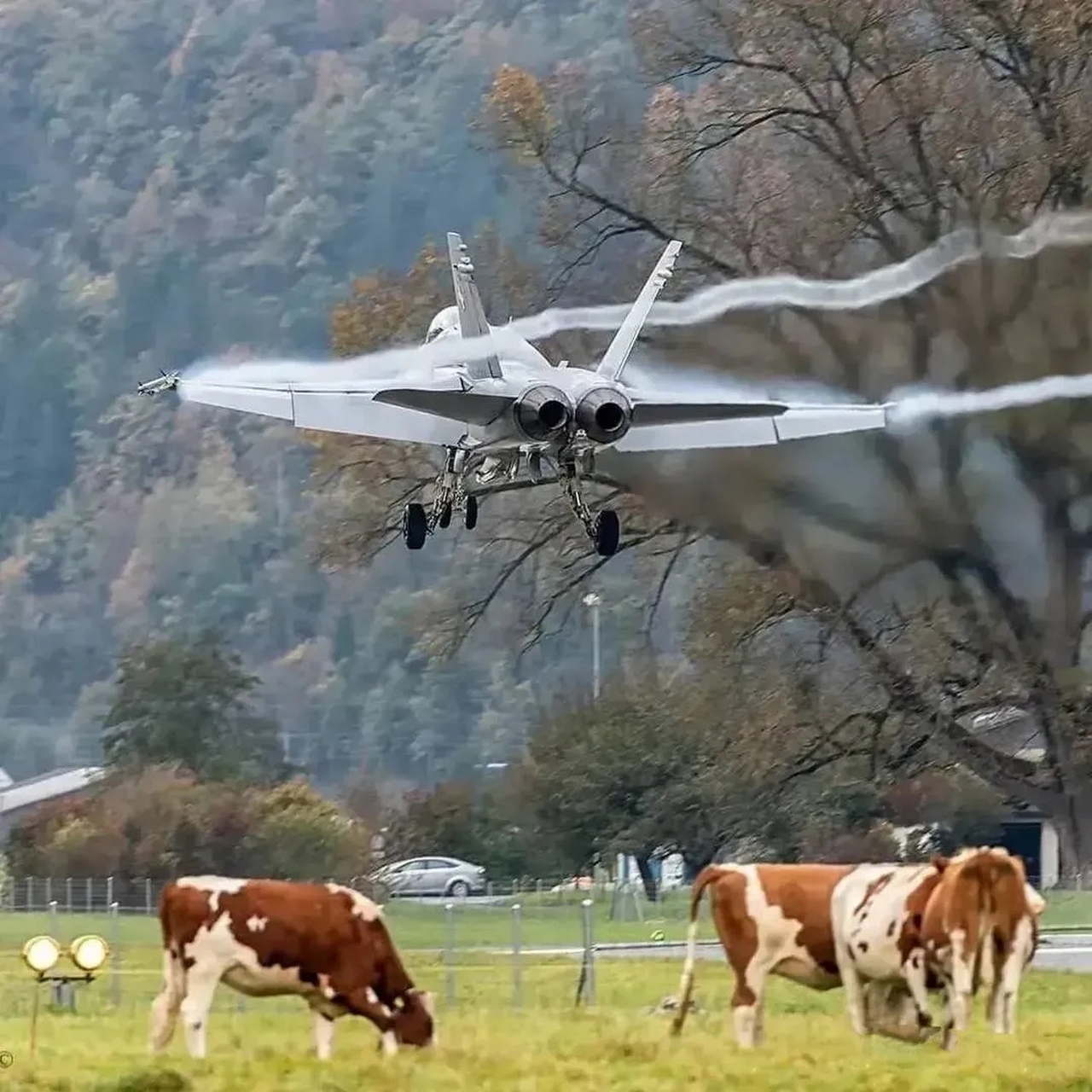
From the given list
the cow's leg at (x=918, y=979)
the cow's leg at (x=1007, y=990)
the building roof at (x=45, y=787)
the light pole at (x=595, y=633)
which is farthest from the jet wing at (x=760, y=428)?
the building roof at (x=45, y=787)

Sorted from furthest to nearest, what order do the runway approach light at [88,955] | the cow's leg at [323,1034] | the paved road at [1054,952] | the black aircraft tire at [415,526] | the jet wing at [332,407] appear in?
the black aircraft tire at [415,526] → the jet wing at [332,407] → the paved road at [1054,952] → the cow's leg at [323,1034] → the runway approach light at [88,955]

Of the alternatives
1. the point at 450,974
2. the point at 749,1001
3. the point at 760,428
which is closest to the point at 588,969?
the point at 450,974

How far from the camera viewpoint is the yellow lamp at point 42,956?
58.3 feet

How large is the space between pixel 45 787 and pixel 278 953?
43.4m

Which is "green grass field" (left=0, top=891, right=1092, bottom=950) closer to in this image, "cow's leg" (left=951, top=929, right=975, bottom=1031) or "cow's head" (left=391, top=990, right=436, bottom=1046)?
"cow's head" (left=391, top=990, right=436, bottom=1046)

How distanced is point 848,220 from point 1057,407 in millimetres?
5164

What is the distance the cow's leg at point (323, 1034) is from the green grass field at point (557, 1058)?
4.2 inches

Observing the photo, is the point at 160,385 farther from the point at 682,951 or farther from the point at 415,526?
the point at 682,951

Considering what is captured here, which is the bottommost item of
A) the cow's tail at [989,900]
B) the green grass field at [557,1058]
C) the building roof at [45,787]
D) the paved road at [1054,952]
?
the paved road at [1054,952]

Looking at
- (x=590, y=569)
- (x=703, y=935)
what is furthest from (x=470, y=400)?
(x=590, y=569)

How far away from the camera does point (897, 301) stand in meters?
38.5

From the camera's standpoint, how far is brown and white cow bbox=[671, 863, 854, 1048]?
760 inches

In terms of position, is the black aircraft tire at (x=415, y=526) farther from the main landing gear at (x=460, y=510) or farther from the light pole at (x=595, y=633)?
the light pole at (x=595, y=633)

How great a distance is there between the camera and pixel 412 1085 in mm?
17562
